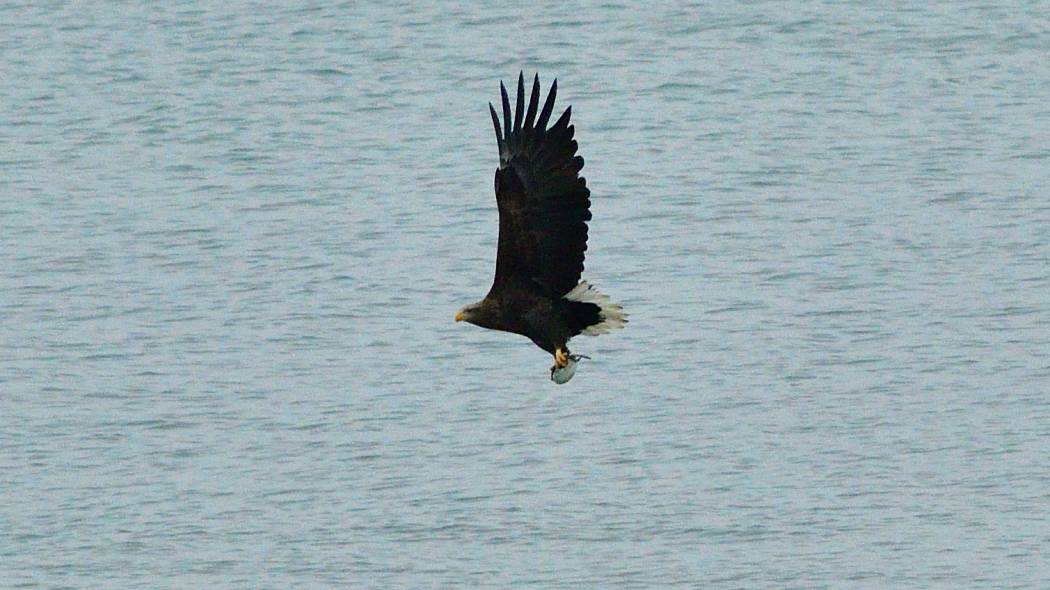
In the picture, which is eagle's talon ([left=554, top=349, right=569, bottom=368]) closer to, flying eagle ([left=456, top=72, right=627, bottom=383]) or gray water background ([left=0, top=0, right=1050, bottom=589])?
flying eagle ([left=456, top=72, right=627, bottom=383])

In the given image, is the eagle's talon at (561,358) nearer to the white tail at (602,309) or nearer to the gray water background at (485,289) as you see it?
the white tail at (602,309)

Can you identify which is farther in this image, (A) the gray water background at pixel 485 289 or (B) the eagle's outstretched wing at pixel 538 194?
(A) the gray water background at pixel 485 289

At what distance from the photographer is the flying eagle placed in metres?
7.56

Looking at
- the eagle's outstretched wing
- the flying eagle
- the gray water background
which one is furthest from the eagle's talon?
the gray water background

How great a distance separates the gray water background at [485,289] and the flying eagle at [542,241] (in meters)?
2.41

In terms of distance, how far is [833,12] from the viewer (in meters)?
20.2

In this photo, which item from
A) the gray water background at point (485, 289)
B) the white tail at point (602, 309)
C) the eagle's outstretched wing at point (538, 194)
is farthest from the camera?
the gray water background at point (485, 289)

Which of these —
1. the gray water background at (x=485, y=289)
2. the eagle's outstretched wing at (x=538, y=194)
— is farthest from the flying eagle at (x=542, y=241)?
the gray water background at (x=485, y=289)

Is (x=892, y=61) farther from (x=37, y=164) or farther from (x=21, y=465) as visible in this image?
(x=21, y=465)

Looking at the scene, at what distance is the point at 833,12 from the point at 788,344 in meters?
8.11

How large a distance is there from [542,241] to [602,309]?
1.32ft

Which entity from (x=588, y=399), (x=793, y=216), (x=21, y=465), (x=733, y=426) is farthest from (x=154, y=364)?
(x=793, y=216)

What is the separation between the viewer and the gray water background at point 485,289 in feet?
34.9

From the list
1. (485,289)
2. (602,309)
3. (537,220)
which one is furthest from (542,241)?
(485,289)
